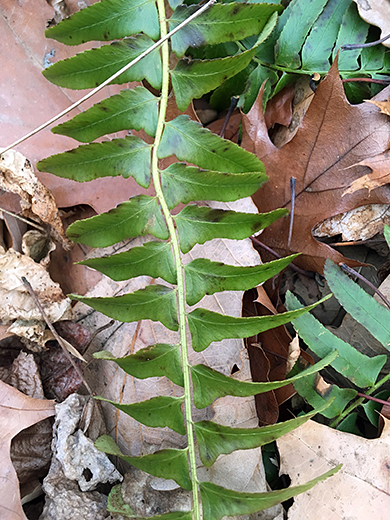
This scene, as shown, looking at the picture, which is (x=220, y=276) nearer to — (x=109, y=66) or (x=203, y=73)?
(x=203, y=73)

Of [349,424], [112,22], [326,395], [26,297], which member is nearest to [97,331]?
[26,297]

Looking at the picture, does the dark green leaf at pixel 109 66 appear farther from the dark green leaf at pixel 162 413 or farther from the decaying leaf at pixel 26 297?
the dark green leaf at pixel 162 413

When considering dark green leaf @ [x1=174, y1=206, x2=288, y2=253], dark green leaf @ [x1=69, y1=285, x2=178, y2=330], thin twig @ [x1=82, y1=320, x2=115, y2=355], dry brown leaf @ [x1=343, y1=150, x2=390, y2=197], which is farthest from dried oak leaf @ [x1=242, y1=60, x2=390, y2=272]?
thin twig @ [x1=82, y1=320, x2=115, y2=355]

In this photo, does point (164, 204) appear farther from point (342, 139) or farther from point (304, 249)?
point (342, 139)

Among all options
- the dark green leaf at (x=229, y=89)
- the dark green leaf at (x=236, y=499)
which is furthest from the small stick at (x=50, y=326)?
the dark green leaf at (x=229, y=89)

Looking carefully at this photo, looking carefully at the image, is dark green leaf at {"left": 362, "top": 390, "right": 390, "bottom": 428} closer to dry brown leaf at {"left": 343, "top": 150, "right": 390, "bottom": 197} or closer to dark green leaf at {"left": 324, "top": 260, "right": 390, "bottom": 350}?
dark green leaf at {"left": 324, "top": 260, "right": 390, "bottom": 350}
